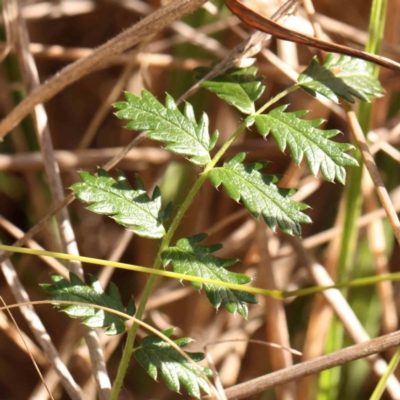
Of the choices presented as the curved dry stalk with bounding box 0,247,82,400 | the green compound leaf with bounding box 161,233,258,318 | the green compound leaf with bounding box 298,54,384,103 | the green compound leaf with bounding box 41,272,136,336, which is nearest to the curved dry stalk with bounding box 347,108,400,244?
the green compound leaf with bounding box 298,54,384,103

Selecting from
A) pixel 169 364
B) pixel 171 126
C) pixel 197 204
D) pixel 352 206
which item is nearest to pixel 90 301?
pixel 169 364

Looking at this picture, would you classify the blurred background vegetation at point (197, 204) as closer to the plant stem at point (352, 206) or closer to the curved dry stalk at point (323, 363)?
the plant stem at point (352, 206)

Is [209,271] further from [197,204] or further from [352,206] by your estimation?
[197,204]

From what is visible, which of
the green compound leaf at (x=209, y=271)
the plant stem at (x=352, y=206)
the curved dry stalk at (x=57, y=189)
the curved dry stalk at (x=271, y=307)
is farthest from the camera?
the curved dry stalk at (x=271, y=307)

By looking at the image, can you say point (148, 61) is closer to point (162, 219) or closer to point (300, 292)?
point (162, 219)

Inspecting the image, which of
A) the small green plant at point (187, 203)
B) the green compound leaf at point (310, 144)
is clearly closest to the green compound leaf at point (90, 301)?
the small green plant at point (187, 203)

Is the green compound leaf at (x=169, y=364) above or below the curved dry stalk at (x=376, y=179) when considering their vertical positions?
below
